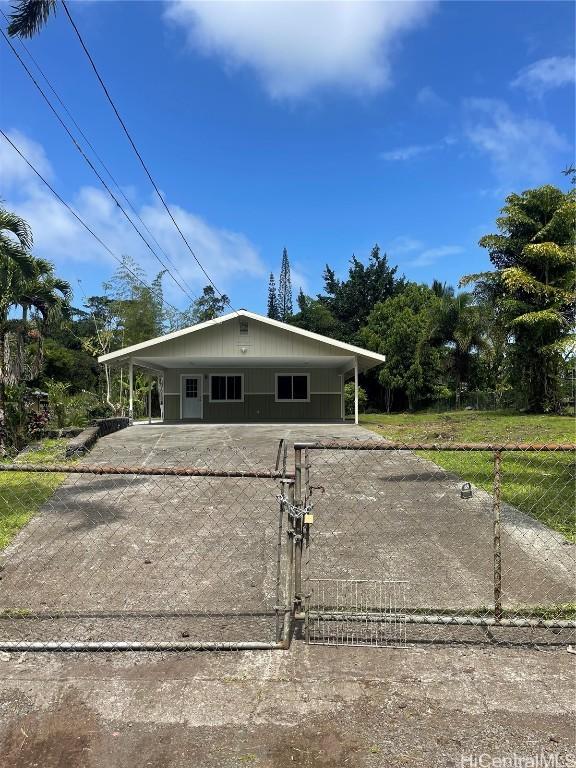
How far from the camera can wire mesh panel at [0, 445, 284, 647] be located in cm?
406

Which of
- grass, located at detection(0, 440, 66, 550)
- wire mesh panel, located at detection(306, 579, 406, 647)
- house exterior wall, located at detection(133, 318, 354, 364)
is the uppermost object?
house exterior wall, located at detection(133, 318, 354, 364)

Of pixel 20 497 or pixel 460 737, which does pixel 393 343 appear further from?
pixel 460 737

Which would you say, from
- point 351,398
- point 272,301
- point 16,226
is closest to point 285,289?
point 272,301

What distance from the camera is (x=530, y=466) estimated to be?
33.6 ft

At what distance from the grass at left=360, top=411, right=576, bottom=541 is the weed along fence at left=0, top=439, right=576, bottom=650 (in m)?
0.06

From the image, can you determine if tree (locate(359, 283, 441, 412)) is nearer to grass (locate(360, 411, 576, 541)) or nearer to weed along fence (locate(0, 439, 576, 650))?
grass (locate(360, 411, 576, 541))

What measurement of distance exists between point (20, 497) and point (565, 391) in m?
22.3

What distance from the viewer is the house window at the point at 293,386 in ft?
75.3

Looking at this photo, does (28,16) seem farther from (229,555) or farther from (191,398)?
(191,398)

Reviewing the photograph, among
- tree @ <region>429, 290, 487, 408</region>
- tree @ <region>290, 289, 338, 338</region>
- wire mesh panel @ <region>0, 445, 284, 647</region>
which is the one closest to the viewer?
wire mesh panel @ <region>0, 445, 284, 647</region>

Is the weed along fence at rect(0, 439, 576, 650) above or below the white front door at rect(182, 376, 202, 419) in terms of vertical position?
below

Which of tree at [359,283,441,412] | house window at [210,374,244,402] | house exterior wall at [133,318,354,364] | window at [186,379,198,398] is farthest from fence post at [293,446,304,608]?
tree at [359,283,441,412]

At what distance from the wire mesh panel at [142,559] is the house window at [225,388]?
13.9 meters

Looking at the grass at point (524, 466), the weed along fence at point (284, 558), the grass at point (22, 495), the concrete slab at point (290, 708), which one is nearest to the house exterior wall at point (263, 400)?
the grass at point (524, 466)
